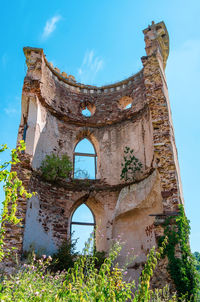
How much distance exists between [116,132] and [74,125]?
186cm

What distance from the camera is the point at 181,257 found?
857cm

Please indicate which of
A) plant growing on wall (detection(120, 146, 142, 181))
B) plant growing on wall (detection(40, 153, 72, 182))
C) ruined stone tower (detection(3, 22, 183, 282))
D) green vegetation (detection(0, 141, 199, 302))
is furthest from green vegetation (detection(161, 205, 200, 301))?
plant growing on wall (detection(40, 153, 72, 182))

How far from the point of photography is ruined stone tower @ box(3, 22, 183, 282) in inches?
408

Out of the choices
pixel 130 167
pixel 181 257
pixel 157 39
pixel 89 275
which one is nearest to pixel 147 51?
pixel 157 39

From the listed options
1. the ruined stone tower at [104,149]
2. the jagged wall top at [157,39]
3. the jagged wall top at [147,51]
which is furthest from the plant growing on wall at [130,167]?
the jagged wall top at [157,39]

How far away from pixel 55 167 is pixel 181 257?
212 inches

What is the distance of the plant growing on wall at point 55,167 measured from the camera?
37.3ft

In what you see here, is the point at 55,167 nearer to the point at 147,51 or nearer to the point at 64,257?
the point at 64,257

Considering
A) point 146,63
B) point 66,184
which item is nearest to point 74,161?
point 66,184

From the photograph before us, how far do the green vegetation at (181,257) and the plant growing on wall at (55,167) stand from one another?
4.42m

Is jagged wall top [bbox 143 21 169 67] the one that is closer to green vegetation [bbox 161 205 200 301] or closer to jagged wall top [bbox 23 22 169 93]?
jagged wall top [bbox 23 22 169 93]

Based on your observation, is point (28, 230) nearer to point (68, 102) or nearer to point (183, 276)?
point (183, 276)

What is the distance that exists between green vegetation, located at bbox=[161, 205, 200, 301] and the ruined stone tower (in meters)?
0.43

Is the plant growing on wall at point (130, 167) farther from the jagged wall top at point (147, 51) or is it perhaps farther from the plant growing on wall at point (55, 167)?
the jagged wall top at point (147, 51)
